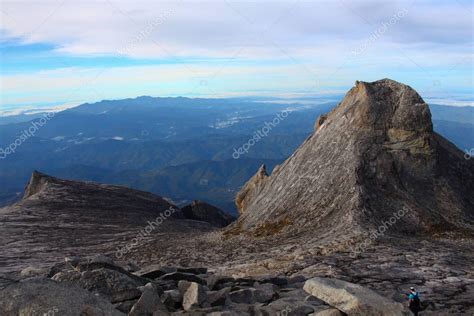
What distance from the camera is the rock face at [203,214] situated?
7806 centimetres

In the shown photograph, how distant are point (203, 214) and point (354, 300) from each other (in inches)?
2544

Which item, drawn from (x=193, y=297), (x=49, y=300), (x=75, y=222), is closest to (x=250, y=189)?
(x=75, y=222)

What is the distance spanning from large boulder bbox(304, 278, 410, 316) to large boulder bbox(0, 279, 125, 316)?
22.8 ft

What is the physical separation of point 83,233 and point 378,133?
30366 mm

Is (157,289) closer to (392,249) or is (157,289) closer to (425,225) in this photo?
(392,249)

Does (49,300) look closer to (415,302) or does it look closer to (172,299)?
(172,299)

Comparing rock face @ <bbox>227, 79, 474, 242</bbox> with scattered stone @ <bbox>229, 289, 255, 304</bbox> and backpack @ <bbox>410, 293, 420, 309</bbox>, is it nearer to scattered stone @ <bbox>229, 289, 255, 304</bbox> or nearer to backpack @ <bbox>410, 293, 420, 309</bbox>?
backpack @ <bbox>410, 293, 420, 309</bbox>

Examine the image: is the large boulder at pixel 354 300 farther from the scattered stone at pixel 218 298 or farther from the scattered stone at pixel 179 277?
the scattered stone at pixel 179 277

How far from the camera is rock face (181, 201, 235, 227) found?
78.1m

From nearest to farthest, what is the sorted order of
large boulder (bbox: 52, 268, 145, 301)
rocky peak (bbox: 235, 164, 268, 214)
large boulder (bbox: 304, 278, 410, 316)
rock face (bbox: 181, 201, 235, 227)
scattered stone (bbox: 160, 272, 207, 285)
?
large boulder (bbox: 304, 278, 410, 316)
large boulder (bbox: 52, 268, 145, 301)
scattered stone (bbox: 160, 272, 207, 285)
rocky peak (bbox: 235, 164, 268, 214)
rock face (bbox: 181, 201, 235, 227)

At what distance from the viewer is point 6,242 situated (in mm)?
43406

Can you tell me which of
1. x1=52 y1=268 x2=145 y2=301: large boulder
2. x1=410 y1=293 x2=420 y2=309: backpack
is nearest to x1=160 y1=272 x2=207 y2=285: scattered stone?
x1=52 y1=268 x2=145 y2=301: large boulder

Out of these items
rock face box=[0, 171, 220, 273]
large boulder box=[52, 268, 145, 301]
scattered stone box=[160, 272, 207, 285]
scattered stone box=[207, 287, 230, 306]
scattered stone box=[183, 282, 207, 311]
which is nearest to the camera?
scattered stone box=[183, 282, 207, 311]

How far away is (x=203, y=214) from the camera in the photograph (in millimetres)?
79250
